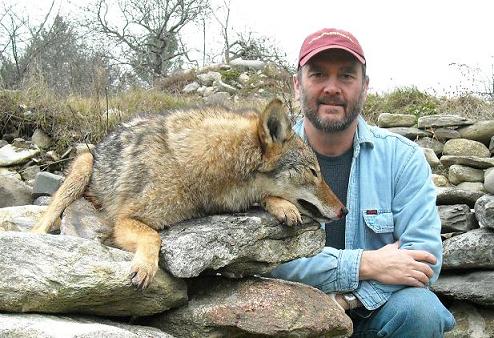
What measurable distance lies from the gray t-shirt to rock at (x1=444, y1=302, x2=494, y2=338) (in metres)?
2.32

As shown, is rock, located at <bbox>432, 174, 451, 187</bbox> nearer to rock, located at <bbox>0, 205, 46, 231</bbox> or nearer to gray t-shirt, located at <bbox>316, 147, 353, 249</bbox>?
gray t-shirt, located at <bbox>316, 147, 353, 249</bbox>

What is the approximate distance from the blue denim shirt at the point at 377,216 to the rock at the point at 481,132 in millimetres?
4794

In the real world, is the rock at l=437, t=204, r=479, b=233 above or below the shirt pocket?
below

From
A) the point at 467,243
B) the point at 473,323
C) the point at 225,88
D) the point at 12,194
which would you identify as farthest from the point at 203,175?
the point at 225,88

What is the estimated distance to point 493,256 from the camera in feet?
19.9

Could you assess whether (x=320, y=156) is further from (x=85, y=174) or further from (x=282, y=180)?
(x=85, y=174)

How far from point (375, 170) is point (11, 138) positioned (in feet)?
25.9

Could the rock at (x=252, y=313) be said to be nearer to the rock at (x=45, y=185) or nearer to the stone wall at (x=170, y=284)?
the stone wall at (x=170, y=284)

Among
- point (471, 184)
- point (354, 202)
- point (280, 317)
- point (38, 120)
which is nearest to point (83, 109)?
point (38, 120)

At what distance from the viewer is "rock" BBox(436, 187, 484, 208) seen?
275 inches

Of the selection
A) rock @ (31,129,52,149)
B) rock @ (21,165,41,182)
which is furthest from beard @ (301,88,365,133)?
→ rock @ (31,129,52,149)

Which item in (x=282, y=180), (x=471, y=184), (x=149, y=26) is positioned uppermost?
(x=149, y=26)

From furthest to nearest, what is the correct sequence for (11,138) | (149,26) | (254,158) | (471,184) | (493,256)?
(149,26)
(11,138)
(471,184)
(493,256)
(254,158)

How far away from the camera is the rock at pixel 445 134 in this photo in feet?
30.0
